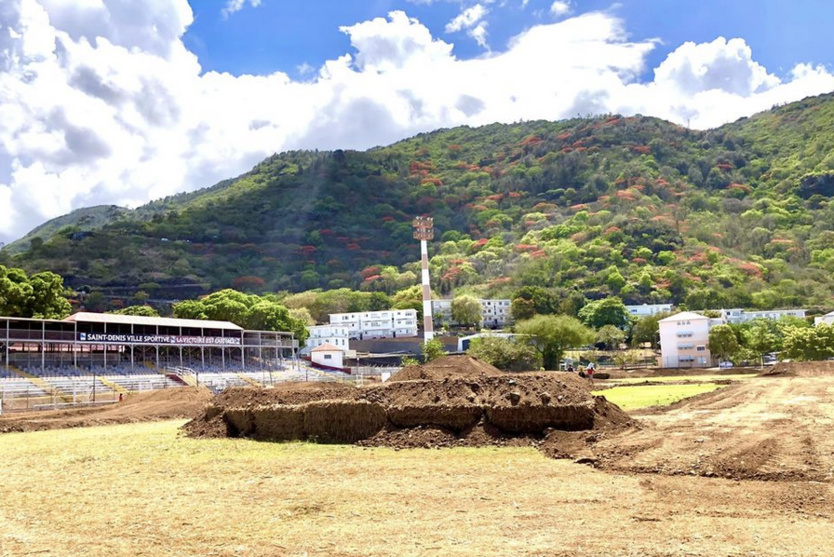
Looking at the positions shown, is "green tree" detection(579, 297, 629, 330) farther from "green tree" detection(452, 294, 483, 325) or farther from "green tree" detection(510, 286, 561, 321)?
"green tree" detection(452, 294, 483, 325)

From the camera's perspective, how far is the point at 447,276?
167375mm

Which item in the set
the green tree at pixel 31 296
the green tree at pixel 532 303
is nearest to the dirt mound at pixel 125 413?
the green tree at pixel 31 296

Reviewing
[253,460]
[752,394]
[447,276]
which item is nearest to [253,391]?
[253,460]

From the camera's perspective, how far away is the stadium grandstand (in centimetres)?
4616

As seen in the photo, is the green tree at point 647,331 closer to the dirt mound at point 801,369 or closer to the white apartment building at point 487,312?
the white apartment building at point 487,312

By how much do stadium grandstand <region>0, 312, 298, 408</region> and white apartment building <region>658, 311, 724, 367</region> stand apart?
46.2 meters

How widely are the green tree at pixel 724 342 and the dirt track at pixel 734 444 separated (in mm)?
54566

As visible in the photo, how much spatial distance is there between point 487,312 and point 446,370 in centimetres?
9653

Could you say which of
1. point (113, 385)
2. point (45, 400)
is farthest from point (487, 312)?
point (45, 400)

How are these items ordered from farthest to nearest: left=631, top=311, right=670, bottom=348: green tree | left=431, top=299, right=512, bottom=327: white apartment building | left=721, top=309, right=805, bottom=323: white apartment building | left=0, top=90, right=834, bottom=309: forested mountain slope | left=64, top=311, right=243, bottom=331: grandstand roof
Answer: left=0, top=90, right=834, bottom=309: forested mountain slope, left=431, top=299, right=512, bottom=327: white apartment building, left=721, top=309, right=805, bottom=323: white apartment building, left=631, top=311, right=670, bottom=348: green tree, left=64, top=311, right=243, bottom=331: grandstand roof

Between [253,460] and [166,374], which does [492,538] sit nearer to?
[253,460]

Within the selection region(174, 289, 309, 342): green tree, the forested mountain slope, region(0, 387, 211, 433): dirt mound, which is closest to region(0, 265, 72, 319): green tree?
region(174, 289, 309, 342): green tree

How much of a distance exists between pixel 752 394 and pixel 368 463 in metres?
21.6

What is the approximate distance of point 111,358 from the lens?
199ft
